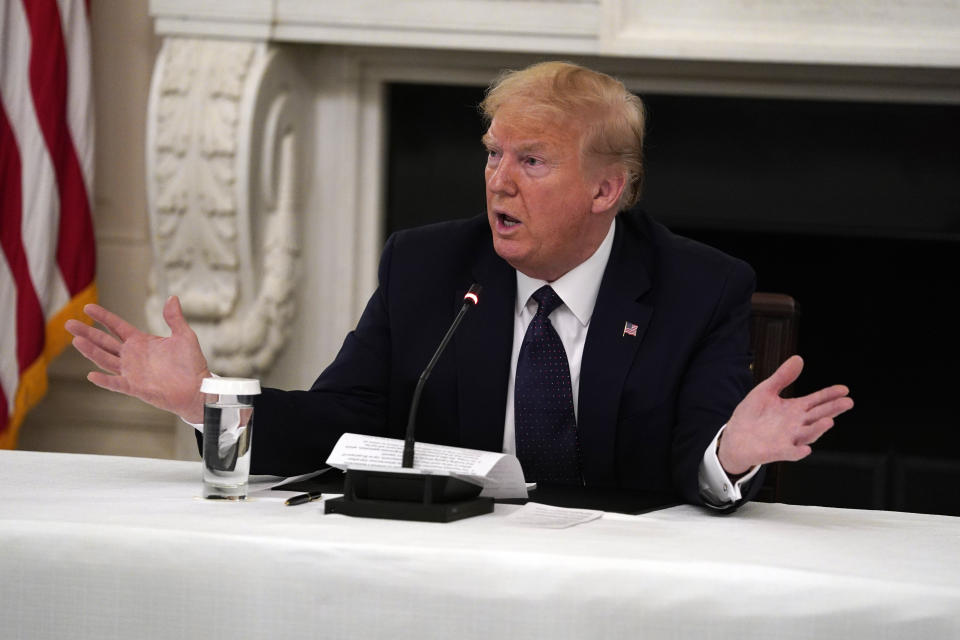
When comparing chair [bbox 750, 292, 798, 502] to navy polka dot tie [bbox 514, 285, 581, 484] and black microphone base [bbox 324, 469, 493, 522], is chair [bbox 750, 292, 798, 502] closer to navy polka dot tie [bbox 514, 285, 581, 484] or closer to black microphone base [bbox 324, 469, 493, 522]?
navy polka dot tie [bbox 514, 285, 581, 484]

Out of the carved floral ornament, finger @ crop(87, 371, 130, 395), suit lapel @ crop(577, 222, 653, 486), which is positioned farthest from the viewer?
the carved floral ornament

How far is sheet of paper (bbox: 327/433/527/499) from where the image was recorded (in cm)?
142

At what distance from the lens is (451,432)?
194 centimetres

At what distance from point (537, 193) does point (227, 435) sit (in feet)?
2.28

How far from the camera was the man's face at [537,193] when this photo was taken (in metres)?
1.89

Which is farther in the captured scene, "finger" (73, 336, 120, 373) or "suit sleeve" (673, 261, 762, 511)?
"suit sleeve" (673, 261, 762, 511)

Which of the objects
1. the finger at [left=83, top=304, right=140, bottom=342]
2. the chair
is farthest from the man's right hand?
the chair

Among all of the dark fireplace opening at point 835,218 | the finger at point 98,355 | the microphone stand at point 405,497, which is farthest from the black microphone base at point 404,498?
the dark fireplace opening at point 835,218

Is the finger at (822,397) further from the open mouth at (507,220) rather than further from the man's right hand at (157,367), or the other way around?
the man's right hand at (157,367)

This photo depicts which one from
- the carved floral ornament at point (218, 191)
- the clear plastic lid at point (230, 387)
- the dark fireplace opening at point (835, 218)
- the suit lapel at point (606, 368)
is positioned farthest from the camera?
the dark fireplace opening at point (835, 218)

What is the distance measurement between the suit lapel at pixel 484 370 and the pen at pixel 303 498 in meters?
0.44

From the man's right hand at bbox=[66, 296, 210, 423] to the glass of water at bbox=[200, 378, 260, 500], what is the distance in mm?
120

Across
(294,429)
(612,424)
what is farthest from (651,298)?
(294,429)

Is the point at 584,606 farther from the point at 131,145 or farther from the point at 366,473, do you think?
the point at 131,145
